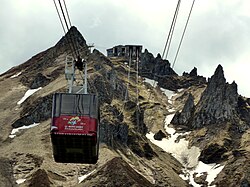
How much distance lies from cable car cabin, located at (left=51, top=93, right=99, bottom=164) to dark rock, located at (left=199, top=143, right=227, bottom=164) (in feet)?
440

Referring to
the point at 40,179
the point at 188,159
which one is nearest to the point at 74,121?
the point at 40,179

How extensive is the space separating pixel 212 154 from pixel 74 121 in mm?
138692

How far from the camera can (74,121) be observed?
124 feet

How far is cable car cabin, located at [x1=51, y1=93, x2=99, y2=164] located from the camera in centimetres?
3772

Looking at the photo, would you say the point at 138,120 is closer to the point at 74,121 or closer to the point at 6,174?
the point at 6,174

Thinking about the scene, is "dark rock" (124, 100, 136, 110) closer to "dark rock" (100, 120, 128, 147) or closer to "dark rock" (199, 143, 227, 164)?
"dark rock" (199, 143, 227, 164)

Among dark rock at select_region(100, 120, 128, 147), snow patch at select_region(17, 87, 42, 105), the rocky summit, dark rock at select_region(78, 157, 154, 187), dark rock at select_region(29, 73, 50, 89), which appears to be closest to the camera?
dark rock at select_region(78, 157, 154, 187)

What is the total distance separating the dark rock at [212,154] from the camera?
170m

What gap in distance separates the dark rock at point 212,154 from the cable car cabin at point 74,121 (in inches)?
5283

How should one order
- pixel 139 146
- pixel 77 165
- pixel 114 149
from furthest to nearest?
pixel 139 146 → pixel 114 149 → pixel 77 165

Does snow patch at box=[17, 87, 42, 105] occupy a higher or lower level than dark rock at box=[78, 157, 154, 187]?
higher

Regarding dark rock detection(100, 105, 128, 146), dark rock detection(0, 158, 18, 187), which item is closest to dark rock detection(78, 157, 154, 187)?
dark rock detection(0, 158, 18, 187)

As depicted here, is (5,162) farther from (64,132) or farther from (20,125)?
(64,132)

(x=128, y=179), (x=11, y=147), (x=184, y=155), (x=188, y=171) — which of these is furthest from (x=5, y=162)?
(x=184, y=155)
